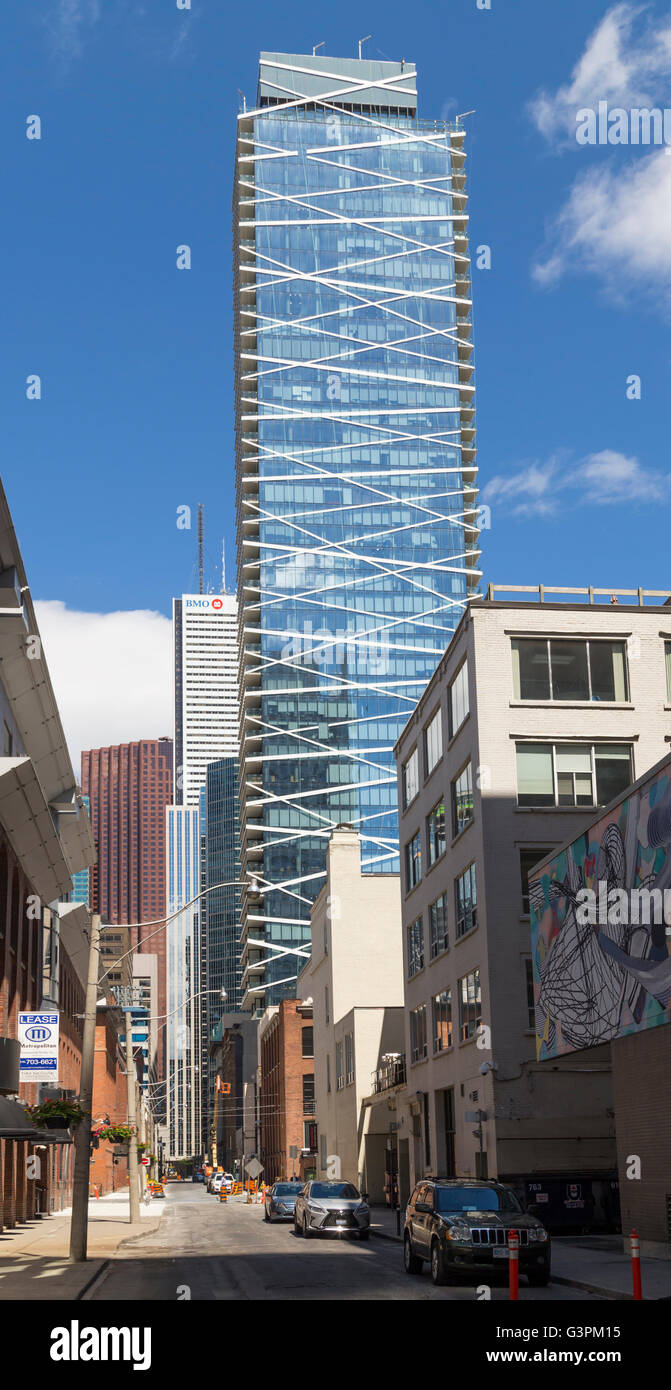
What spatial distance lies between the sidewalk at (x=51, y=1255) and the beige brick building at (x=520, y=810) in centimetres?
1044

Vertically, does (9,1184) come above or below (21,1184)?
above

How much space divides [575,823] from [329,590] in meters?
141

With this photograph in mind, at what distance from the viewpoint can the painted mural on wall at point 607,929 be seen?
25703 millimetres

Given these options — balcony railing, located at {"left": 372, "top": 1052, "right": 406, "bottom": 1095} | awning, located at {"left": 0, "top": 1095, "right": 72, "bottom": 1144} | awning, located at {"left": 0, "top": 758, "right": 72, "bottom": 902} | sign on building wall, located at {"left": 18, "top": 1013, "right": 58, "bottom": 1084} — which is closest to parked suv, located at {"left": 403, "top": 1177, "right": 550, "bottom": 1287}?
awning, located at {"left": 0, "top": 1095, "right": 72, "bottom": 1144}

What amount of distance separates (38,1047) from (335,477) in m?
154

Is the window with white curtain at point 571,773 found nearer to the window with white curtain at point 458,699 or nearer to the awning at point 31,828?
the window with white curtain at point 458,699

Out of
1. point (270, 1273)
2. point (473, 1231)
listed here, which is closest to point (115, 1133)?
point (270, 1273)

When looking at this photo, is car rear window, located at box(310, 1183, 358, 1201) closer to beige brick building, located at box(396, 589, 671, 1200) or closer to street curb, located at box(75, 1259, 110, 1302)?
beige brick building, located at box(396, 589, 671, 1200)

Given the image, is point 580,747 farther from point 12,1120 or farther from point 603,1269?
point 603,1269

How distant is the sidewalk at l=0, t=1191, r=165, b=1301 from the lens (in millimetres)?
21250

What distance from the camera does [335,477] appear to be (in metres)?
184

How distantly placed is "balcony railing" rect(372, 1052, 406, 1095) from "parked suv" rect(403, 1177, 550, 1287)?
3299 centimetres
